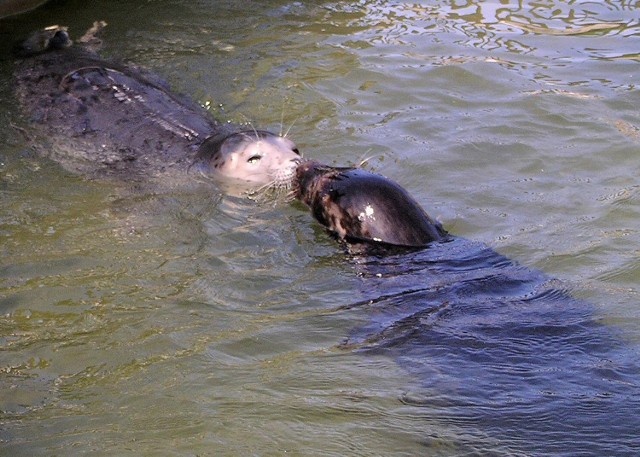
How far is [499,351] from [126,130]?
3.47 meters

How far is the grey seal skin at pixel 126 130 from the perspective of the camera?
631cm

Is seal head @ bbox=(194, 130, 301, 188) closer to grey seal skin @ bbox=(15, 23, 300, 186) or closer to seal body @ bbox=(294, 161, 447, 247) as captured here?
grey seal skin @ bbox=(15, 23, 300, 186)

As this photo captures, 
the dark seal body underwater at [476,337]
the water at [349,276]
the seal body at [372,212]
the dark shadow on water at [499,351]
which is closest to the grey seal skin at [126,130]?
the water at [349,276]

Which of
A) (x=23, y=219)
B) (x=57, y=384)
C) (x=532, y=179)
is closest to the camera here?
(x=57, y=384)

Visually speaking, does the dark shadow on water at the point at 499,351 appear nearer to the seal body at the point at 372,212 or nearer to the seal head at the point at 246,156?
the seal body at the point at 372,212

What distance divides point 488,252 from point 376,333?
108cm

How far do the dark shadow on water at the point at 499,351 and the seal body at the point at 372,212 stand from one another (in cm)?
12

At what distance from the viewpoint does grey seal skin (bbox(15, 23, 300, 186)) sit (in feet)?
20.7

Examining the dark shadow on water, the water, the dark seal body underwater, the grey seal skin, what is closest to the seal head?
the grey seal skin

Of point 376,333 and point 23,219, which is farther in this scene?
point 23,219

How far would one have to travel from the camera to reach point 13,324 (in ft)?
14.0

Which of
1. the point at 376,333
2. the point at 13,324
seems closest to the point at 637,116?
the point at 376,333

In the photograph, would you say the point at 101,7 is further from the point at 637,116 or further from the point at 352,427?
the point at 352,427

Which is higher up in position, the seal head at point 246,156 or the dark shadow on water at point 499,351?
the dark shadow on water at point 499,351
